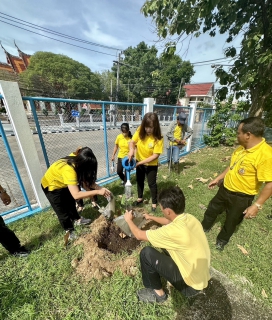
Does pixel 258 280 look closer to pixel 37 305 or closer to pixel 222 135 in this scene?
pixel 37 305

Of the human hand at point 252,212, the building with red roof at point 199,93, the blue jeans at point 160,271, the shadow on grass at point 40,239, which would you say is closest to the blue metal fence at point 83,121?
the shadow on grass at point 40,239

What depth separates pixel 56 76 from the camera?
944 inches

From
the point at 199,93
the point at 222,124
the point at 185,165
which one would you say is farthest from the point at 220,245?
the point at 199,93

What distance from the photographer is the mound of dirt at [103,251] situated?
74.1 inches

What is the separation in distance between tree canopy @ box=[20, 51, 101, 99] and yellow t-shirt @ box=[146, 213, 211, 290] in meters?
26.3

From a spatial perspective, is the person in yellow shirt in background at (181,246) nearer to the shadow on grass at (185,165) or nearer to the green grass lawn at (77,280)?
the green grass lawn at (77,280)

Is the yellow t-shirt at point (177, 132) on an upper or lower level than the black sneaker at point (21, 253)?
upper

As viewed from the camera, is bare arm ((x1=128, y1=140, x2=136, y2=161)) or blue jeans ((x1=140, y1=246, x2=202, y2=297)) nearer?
blue jeans ((x1=140, y1=246, x2=202, y2=297))

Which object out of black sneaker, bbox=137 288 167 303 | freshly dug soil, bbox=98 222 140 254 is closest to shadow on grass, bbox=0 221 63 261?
freshly dug soil, bbox=98 222 140 254

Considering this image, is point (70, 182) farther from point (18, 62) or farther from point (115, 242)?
point (18, 62)

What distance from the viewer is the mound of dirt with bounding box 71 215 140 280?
1883mm

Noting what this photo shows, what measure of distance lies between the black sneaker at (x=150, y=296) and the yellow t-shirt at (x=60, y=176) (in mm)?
1401

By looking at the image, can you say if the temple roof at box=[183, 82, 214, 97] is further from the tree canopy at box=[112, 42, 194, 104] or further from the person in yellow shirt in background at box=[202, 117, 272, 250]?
the person in yellow shirt in background at box=[202, 117, 272, 250]

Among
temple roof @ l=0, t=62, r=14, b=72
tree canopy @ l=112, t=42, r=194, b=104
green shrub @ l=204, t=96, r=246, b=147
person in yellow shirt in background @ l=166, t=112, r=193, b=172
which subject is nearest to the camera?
person in yellow shirt in background @ l=166, t=112, r=193, b=172
